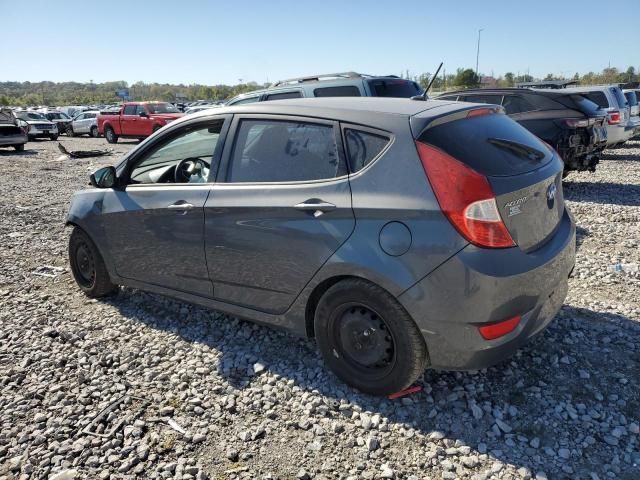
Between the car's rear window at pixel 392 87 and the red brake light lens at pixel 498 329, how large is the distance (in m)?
6.20

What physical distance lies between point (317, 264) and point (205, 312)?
1.77m

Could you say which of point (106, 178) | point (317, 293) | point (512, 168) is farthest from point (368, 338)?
point (106, 178)

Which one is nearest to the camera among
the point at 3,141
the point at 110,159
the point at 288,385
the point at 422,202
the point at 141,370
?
the point at 422,202

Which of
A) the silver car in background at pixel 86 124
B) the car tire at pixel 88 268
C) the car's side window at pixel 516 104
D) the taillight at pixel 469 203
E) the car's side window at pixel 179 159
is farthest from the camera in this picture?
the silver car in background at pixel 86 124

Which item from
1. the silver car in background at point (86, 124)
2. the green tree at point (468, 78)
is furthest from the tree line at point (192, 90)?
the silver car in background at point (86, 124)

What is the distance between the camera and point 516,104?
372 inches

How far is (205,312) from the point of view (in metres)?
4.33

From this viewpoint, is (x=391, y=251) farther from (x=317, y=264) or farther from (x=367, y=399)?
(x=367, y=399)

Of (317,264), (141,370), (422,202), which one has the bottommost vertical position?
(141,370)

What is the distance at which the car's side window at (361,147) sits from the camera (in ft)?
9.26

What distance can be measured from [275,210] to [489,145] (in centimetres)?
134

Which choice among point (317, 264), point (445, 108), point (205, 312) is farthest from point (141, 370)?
point (445, 108)

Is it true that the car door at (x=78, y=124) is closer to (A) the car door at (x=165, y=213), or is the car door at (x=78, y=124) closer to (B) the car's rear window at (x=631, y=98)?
(B) the car's rear window at (x=631, y=98)

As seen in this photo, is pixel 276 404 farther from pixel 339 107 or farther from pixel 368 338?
pixel 339 107
